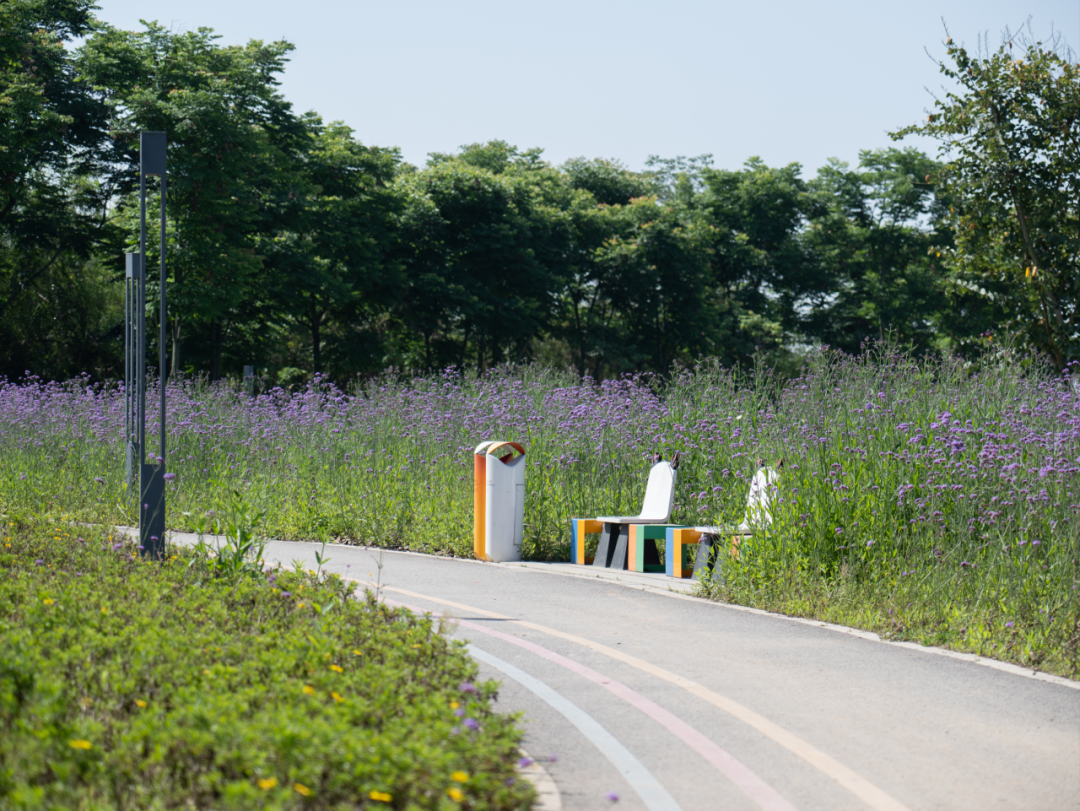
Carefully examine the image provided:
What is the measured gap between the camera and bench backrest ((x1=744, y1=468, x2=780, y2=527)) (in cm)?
880

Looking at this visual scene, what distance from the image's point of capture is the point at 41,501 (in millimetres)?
12750

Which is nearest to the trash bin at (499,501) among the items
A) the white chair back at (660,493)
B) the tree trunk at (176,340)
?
the white chair back at (660,493)

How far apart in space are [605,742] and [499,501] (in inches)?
246

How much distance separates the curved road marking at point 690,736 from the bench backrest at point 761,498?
2.76 meters

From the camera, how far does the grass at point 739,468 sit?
7.39 m

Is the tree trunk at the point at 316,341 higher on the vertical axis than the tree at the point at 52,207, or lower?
lower

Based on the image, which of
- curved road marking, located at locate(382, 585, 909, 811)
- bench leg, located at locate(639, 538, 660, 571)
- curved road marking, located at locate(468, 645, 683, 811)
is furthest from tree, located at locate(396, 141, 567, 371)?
curved road marking, located at locate(468, 645, 683, 811)

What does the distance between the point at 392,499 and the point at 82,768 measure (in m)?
8.98

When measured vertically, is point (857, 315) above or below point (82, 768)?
above

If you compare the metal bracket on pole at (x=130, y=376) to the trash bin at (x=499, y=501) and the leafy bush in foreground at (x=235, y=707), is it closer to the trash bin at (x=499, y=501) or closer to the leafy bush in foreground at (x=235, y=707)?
the trash bin at (x=499, y=501)

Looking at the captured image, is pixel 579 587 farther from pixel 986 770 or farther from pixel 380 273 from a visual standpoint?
pixel 380 273

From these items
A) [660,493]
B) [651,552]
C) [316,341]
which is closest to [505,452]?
[660,493]

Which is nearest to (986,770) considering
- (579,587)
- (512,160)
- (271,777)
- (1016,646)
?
(1016,646)

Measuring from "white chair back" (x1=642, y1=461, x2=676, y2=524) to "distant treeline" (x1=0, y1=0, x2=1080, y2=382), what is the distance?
7774 millimetres
